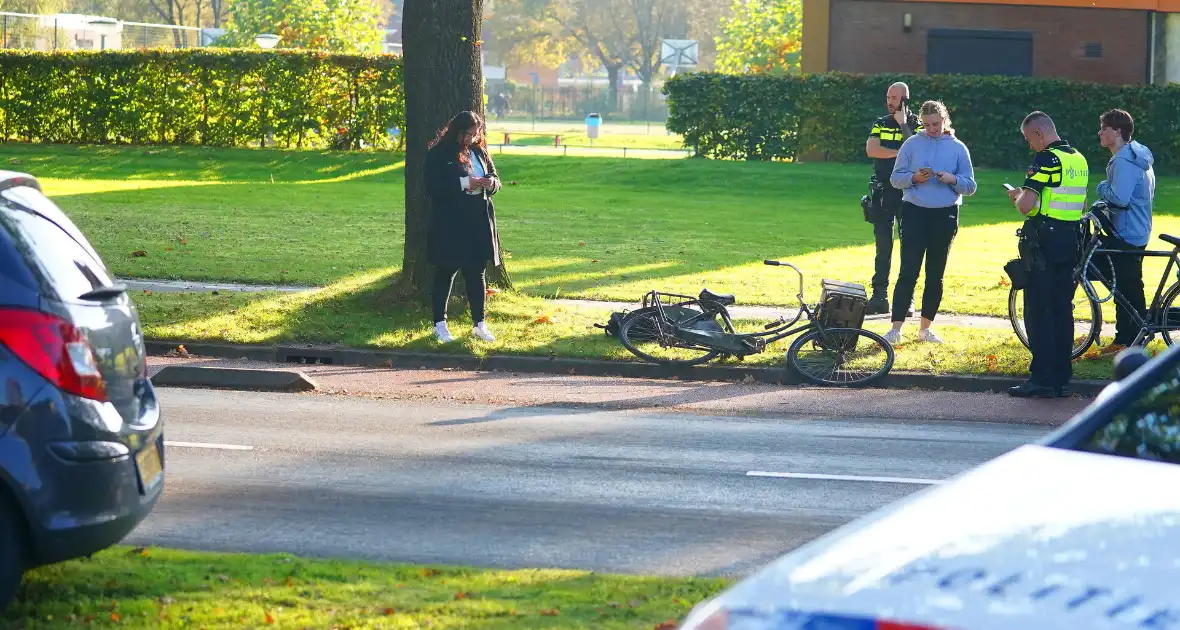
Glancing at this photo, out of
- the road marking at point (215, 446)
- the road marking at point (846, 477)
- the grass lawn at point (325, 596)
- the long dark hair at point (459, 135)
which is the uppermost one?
the long dark hair at point (459, 135)

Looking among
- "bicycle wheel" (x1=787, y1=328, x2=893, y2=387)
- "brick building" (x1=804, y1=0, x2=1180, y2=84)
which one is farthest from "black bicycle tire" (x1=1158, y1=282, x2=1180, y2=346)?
"brick building" (x1=804, y1=0, x2=1180, y2=84)

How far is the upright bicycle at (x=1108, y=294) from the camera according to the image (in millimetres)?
12438

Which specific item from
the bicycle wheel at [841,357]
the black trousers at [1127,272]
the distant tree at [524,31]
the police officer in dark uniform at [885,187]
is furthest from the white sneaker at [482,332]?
the distant tree at [524,31]

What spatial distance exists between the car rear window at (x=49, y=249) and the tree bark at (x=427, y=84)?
8568 mm

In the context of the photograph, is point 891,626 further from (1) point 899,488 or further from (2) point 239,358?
(2) point 239,358

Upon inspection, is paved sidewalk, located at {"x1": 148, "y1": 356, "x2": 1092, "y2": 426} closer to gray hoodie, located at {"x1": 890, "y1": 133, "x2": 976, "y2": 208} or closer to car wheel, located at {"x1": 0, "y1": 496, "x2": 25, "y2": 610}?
gray hoodie, located at {"x1": 890, "y1": 133, "x2": 976, "y2": 208}

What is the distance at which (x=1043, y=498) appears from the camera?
3.31 meters

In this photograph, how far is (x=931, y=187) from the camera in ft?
43.1

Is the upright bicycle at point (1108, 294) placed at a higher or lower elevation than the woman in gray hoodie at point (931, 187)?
lower

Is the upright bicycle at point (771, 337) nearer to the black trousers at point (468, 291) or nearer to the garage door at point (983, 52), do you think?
the black trousers at point (468, 291)

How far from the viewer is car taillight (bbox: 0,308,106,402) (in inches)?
219

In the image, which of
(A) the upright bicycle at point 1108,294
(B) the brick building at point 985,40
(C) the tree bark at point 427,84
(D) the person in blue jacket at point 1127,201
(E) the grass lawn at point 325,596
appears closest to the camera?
(E) the grass lawn at point 325,596

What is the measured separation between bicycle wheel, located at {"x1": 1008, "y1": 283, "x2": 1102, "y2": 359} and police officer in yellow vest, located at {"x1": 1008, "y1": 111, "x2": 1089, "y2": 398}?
0.71 metres

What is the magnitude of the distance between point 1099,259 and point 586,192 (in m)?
16.1
